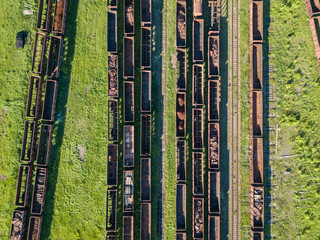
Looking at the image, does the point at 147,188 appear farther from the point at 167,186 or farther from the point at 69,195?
the point at 69,195

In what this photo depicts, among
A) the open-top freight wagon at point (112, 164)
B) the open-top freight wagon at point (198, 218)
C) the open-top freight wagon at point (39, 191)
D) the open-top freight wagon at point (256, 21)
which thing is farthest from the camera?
the open-top freight wagon at point (256, 21)

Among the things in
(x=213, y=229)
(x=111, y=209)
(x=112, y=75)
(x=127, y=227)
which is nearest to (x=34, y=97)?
(x=112, y=75)

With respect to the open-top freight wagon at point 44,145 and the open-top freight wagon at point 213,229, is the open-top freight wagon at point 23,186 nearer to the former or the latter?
the open-top freight wagon at point 44,145

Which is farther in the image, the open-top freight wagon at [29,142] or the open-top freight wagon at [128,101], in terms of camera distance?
the open-top freight wagon at [128,101]

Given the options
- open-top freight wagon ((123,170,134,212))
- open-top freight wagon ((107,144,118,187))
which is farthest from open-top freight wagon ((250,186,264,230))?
open-top freight wagon ((107,144,118,187))

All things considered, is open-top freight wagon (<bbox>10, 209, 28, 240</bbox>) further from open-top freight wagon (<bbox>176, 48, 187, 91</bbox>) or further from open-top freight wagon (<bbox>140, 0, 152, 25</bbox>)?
open-top freight wagon (<bbox>140, 0, 152, 25</bbox>)

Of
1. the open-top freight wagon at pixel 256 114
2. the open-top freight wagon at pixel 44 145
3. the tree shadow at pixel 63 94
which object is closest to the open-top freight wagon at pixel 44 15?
the tree shadow at pixel 63 94

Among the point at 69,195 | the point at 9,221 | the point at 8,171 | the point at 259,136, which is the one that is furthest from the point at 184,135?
the point at 9,221
